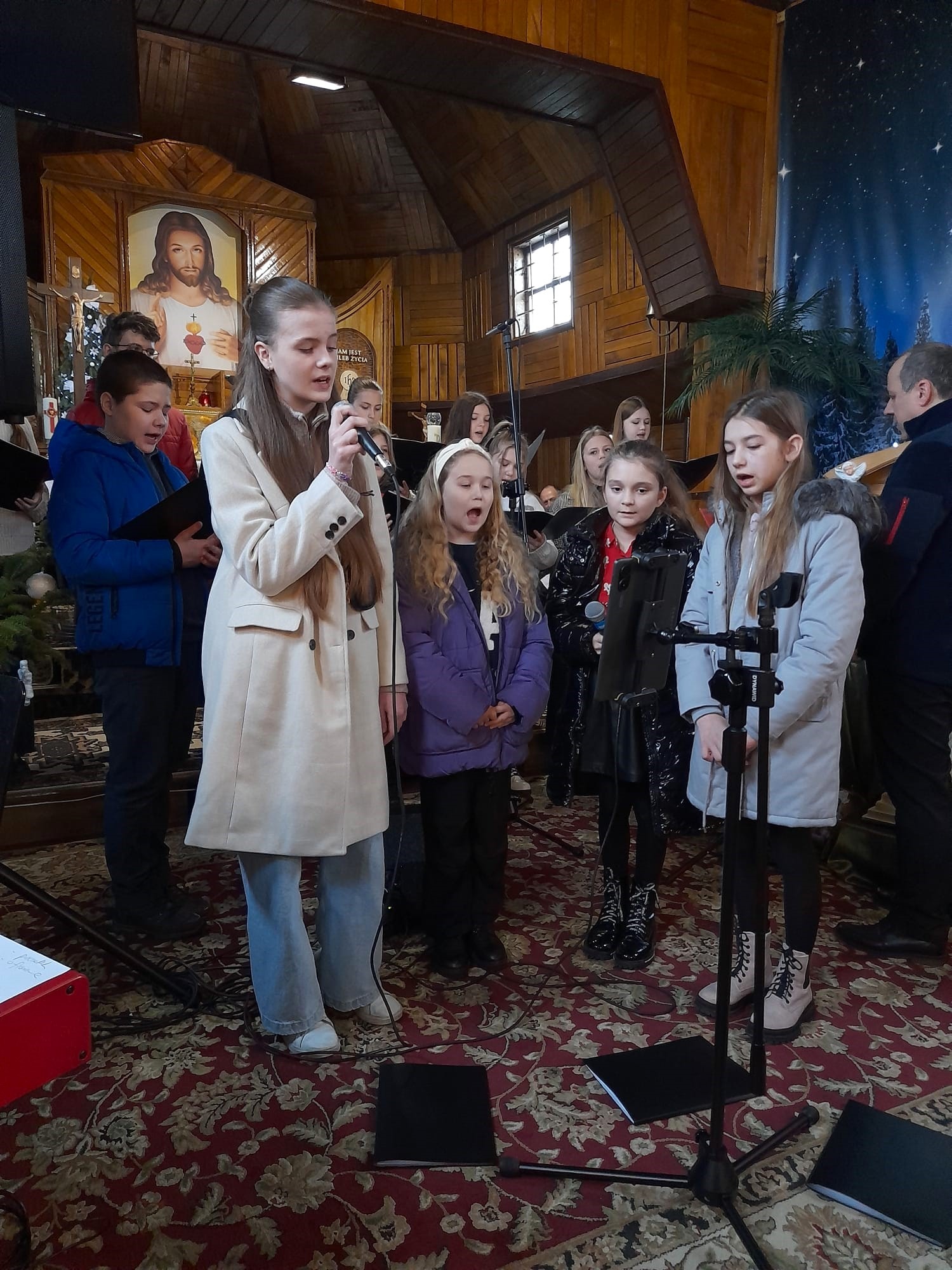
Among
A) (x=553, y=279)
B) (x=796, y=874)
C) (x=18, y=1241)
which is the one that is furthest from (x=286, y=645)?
(x=553, y=279)

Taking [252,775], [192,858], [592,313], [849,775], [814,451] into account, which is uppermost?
[592,313]

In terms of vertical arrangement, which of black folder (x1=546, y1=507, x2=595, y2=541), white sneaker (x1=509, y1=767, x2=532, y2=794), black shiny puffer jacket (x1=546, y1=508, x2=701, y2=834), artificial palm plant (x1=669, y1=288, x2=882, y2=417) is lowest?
→ white sneaker (x1=509, y1=767, x2=532, y2=794)

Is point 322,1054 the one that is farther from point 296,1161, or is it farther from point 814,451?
point 814,451

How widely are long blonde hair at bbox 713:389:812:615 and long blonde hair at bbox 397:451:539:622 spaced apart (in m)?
0.63

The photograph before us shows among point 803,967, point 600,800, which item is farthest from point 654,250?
point 803,967

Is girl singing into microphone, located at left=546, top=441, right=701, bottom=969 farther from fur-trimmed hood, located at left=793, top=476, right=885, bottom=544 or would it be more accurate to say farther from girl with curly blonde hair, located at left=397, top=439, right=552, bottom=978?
fur-trimmed hood, located at left=793, top=476, right=885, bottom=544

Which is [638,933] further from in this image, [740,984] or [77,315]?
[77,315]

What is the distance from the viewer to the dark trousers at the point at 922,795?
252 centimetres

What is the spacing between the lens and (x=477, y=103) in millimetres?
5555

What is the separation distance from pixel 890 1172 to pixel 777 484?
142 centimetres

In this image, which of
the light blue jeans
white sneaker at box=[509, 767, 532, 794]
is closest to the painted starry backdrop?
white sneaker at box=[509, 767, 532, 794]

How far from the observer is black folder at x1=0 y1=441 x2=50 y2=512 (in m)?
2.21

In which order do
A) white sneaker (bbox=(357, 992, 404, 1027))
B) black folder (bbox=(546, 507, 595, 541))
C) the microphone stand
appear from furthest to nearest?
black folder (bbox=(546, 507, 595, 541)), the microphone stand, white sneaker (bbox=(357, 992, 404, 1027))

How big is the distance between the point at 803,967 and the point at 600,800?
2.21 ft
